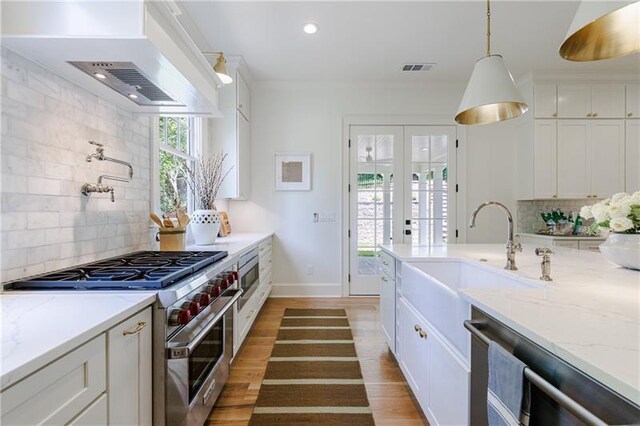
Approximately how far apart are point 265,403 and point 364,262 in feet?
8.10

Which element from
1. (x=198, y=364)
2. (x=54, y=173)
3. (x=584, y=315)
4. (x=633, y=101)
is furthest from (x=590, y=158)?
(x=54, y=173)

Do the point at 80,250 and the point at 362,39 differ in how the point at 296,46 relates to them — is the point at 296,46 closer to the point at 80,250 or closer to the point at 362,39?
the point at 362,39

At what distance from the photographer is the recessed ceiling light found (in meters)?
2.74

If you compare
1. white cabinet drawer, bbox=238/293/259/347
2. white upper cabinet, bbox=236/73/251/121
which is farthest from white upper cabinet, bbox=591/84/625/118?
white cabinet drawer, bbox=238/293/259/347

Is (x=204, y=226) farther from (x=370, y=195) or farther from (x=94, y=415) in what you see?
(x=370, y=195)

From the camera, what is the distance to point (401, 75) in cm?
379

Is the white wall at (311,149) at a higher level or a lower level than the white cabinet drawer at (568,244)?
higher

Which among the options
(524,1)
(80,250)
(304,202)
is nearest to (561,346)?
(80,250)

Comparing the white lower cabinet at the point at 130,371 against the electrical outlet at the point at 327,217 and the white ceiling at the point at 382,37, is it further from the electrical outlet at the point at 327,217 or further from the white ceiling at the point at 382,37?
the electrical outlet at the point at 327,217

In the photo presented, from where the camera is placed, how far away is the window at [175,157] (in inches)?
98.9

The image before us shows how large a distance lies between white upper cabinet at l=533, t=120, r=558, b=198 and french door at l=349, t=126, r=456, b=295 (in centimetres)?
95

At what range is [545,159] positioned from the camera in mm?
3754

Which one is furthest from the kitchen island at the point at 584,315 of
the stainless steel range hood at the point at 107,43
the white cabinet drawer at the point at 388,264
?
the stainless steel range hood at the point at 107,43

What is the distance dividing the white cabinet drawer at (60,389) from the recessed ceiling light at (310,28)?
283 centimetres
